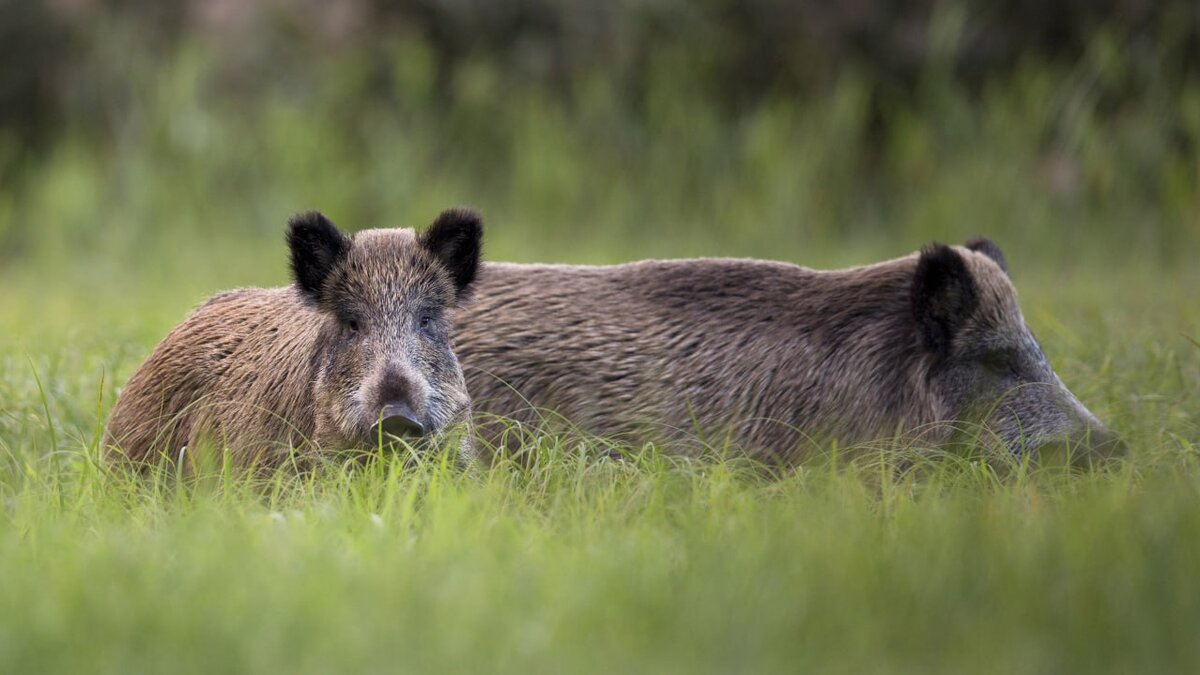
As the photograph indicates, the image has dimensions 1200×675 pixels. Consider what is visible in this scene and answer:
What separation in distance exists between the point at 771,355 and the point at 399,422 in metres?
1.70

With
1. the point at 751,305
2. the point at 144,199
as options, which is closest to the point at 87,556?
the point at 751,305

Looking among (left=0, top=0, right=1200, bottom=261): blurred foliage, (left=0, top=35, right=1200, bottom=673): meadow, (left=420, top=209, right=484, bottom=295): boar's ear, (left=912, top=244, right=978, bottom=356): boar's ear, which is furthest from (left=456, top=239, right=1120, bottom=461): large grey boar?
(left=0, top=0, right=1200, bottom=261): blurred foliage

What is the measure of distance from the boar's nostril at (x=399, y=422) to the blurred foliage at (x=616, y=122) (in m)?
6.13

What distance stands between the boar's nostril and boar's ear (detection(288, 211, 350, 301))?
2.09 feet

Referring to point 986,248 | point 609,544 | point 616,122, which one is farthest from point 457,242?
point 616,122

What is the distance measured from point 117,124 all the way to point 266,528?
10217 mm

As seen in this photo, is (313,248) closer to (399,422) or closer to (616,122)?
(399,422)

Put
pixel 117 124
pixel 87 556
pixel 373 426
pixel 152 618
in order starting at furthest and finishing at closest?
pixel 117 124
pixel 373 426
pixel 87 556
pixel 152 618

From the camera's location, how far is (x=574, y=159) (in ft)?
39.8

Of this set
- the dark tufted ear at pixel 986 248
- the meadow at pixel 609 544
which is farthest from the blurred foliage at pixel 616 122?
the dark tufted ear at pixel 986 248

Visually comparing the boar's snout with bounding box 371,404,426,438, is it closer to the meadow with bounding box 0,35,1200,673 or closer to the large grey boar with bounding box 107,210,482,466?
the large grey boar with bounding box 107,210,482,466

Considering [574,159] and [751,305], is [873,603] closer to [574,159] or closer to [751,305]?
[751,305]

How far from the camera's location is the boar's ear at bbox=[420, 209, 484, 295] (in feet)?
16.5

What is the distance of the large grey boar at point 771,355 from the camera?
212 inches
